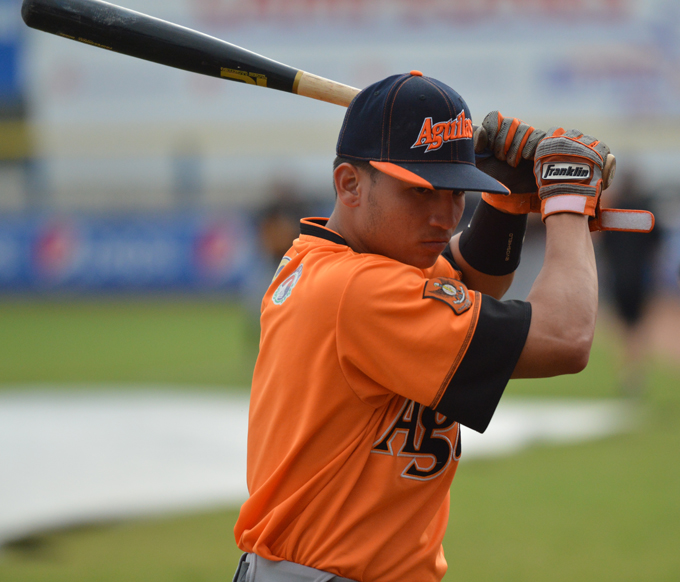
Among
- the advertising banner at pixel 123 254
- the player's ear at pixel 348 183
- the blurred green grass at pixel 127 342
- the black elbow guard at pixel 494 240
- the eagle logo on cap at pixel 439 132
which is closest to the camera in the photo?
the eagle logo on cap at pixel 439 132

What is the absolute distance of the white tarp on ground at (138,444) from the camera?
4820 millimetres

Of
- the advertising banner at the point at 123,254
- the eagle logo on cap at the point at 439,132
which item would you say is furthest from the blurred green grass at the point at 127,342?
the eagle logo on cap at the point at 439,132

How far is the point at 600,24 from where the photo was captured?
74.8ft

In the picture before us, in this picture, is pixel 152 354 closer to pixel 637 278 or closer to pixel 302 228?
pixel 637 278

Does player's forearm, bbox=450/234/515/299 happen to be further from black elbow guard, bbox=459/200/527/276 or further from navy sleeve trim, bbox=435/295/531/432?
navy sleeve trim, bbox=435/295/531/432

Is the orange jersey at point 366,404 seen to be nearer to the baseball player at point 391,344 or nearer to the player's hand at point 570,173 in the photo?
the baseball player at point 391,344

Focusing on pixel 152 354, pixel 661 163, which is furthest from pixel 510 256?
pixel 661 163

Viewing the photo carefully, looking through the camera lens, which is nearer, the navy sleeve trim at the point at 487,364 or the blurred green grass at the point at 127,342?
the navy sleeve trim at the point at 487,364

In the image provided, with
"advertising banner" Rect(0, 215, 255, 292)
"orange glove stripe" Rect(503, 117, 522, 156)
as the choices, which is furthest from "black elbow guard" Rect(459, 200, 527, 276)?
"advertising banner" Rect(0, 215, 255, 292)

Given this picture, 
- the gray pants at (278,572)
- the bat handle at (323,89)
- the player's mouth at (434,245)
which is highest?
the bat handle at (323,89)

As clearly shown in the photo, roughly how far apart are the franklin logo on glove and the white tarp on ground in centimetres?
356

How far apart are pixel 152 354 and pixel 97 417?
4128mm

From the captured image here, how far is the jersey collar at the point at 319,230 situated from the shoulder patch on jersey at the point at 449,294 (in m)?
0.29

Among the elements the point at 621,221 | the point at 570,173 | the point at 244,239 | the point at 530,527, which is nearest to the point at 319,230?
the point at 570,173
